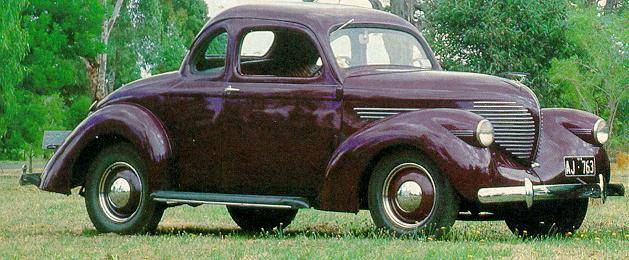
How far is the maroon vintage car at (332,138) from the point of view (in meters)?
10.7

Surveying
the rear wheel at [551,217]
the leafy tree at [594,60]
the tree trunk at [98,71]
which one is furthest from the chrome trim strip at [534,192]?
the tree trunk at [98,71]

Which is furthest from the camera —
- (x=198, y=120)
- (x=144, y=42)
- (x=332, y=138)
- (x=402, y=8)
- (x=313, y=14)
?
(x=144, y=42)

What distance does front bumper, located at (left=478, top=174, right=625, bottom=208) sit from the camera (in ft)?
34.3

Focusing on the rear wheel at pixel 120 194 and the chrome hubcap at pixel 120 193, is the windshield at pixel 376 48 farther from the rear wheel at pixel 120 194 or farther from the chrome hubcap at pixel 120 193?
the chrome hubcap at pixel 120 193

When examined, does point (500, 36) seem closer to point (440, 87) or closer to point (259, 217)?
point (259, 217)

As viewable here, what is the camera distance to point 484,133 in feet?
34.6

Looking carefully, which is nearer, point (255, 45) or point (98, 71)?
point (255, 45)

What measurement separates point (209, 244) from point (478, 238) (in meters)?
2.41

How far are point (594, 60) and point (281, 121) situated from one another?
26.0 meters

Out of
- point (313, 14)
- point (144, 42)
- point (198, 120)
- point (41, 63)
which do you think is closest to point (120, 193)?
point (198, 120)

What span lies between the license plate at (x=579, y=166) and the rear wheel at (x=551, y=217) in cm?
53

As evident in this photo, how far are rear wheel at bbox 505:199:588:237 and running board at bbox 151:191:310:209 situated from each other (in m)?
2.14

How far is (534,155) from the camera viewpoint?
11.2 metres

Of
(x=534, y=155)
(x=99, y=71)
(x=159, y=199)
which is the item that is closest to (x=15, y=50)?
(x=99, y=71)
